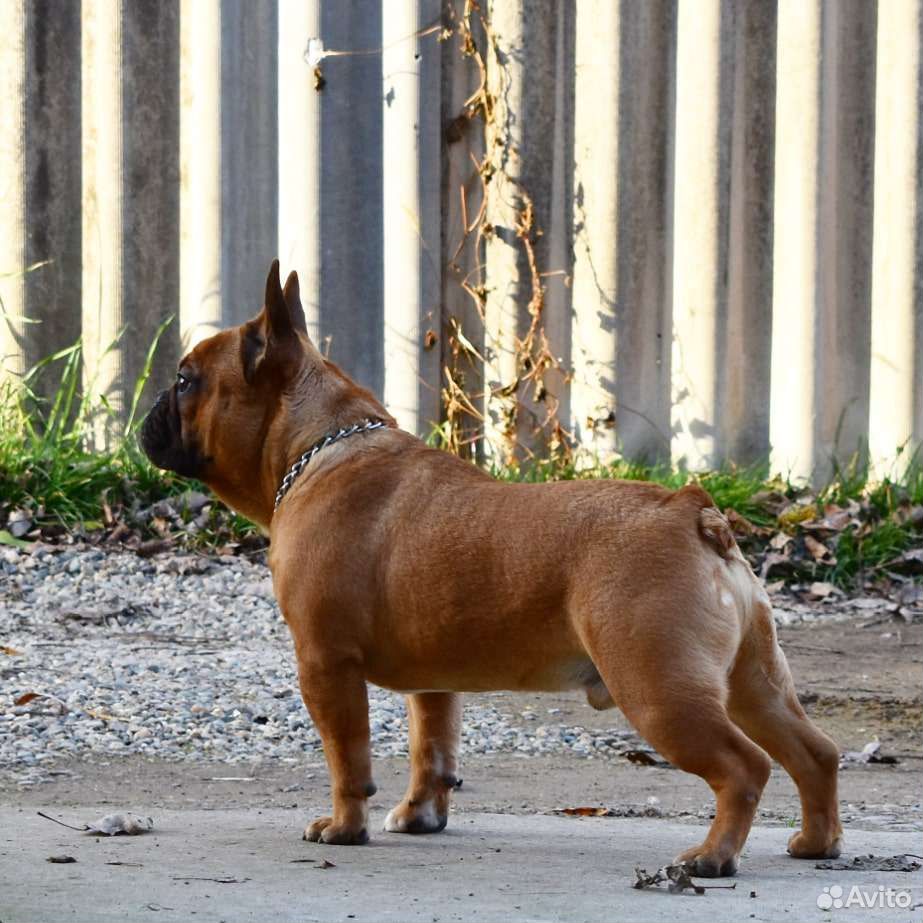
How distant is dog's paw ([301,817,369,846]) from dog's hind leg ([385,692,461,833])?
24cm

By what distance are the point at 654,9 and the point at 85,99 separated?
10.3 feet

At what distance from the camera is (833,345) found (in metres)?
9.47

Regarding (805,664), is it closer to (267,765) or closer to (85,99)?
(267,765)

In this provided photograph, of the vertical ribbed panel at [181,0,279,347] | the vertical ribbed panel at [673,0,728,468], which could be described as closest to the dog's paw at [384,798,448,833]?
the vertical ribbed panel at [181,0,279,347]

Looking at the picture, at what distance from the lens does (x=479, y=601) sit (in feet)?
12.1

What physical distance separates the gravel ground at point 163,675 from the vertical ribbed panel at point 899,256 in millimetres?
2242

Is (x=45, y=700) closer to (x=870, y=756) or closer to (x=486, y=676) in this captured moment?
(x=486, y=676)

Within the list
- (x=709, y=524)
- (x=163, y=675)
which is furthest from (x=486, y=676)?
(x=163, y=675)

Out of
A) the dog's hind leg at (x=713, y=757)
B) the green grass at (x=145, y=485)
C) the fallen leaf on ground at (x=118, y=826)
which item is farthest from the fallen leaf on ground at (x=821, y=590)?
the fallen leaf on ground at (x=118, y=826)

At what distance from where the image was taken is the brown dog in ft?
11.2

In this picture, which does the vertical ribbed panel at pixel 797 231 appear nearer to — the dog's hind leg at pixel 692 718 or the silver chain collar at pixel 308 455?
the silver chain collar at pixel 308 455

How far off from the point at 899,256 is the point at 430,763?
6.20 m

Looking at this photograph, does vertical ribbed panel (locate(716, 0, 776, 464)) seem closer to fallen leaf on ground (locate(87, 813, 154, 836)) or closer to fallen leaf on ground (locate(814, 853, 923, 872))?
fallen leaf on ground (locate(814, 853, 923, 872))

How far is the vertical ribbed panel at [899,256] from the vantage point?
930 centimetres
